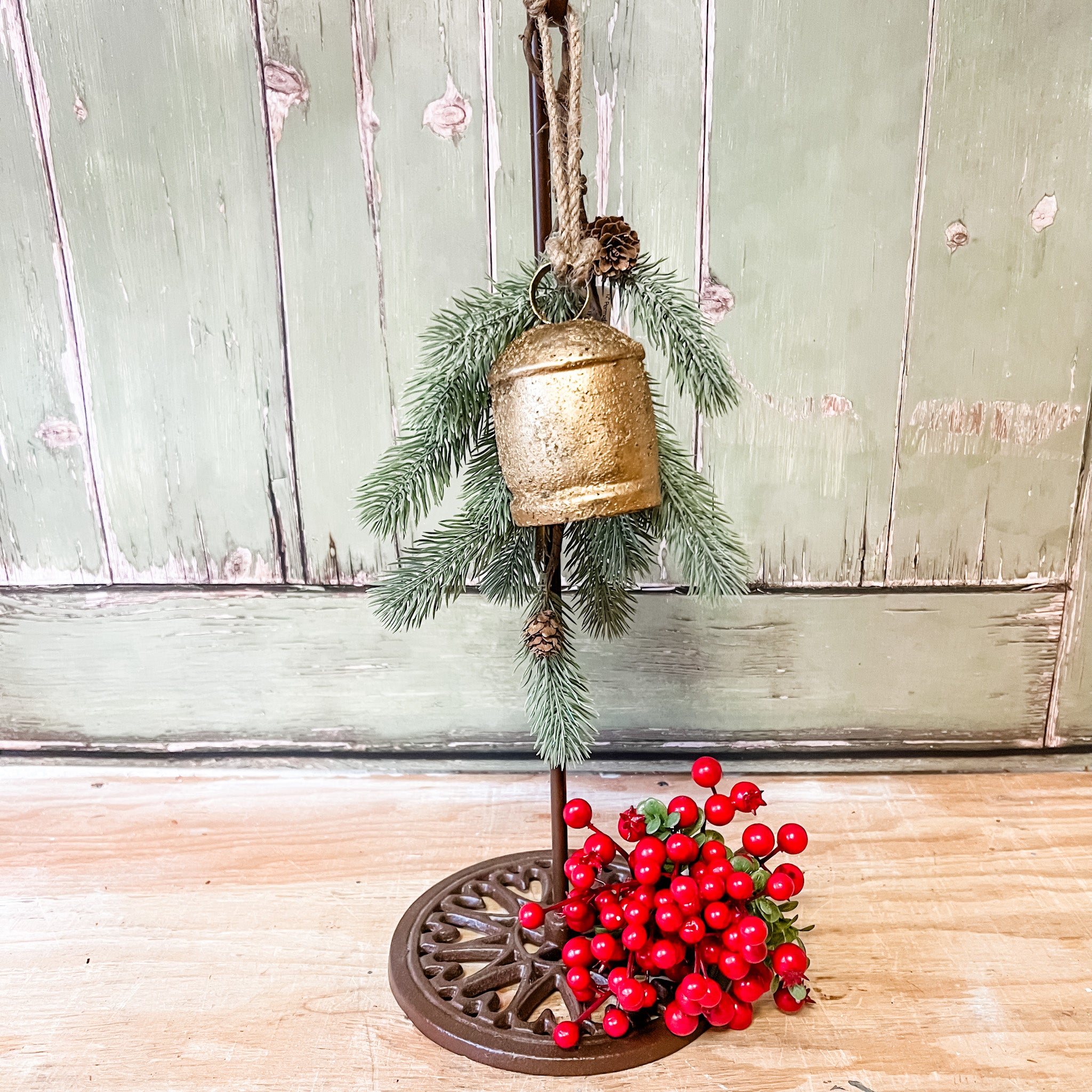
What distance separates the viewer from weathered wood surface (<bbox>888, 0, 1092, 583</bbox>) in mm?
874

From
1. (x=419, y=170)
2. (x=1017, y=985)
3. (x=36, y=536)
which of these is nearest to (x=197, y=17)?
(x=419, y=170)

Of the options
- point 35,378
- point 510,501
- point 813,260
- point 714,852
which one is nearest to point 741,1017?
point 714,852

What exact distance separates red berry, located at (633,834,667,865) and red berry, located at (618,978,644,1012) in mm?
82

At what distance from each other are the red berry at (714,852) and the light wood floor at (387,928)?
0.14 m

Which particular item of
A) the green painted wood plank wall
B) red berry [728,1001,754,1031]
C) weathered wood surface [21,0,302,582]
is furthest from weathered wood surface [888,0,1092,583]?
weathered wood surface [21,0,302,582]

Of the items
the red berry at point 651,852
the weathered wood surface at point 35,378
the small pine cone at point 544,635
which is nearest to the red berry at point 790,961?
the red berry at point 651,852

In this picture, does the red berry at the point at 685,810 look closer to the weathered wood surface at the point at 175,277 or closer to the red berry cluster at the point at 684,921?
the red berry cluster at the point at 684,921

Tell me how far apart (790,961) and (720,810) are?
0.11 m

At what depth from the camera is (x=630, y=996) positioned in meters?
0.63

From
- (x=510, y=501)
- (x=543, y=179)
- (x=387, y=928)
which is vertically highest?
(x=543, y=179)

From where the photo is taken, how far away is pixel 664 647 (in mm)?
1015

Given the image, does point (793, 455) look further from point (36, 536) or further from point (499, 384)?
point (36, 536)

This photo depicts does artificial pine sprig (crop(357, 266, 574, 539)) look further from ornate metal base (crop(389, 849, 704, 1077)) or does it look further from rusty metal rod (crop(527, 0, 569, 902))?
ornate metal base (crop(389, 849, 704, 1077))

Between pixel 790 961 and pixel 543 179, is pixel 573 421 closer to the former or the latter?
pixel 543 179
